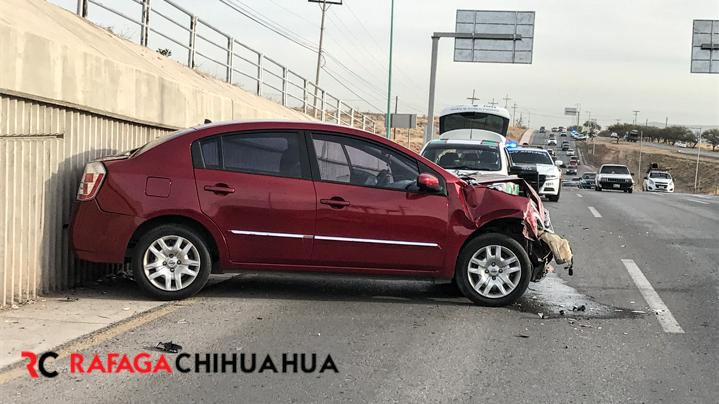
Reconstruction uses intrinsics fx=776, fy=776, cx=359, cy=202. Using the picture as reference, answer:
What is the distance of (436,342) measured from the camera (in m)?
6.01

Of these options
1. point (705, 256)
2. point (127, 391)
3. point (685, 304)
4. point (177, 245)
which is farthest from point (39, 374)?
point (705, 256)

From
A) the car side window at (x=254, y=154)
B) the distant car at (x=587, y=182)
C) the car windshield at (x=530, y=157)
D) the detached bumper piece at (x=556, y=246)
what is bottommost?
the distant car at (x=587, y=182)

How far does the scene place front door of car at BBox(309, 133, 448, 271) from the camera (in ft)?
23.3

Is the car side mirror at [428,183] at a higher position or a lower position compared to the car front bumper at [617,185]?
higher

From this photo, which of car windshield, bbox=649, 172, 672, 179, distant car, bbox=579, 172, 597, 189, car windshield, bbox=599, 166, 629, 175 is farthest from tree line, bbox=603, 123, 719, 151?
car windshield, bbox=599, 166, 629, 175

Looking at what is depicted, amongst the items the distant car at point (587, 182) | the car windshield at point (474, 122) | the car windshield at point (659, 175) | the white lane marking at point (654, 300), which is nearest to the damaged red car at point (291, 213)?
the white lane marking at point (654, 300)

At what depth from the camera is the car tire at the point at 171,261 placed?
6992 mm

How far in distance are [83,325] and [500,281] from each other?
371 centimetres

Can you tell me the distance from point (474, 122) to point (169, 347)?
23281 millimetres

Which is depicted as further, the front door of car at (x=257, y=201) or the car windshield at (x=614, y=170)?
the car windshield at (x=614, y=170)

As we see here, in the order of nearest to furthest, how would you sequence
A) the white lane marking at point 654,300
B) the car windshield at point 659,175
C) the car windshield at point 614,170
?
the white lane marking at point 654,300
the car windshield at point 614,170
the car windshield at point 659,175

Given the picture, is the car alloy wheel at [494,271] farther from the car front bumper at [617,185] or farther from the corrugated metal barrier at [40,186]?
the car front bumper at [617,185]

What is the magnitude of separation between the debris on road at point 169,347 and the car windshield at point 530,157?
18.1 m

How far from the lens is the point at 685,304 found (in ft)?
25.5
